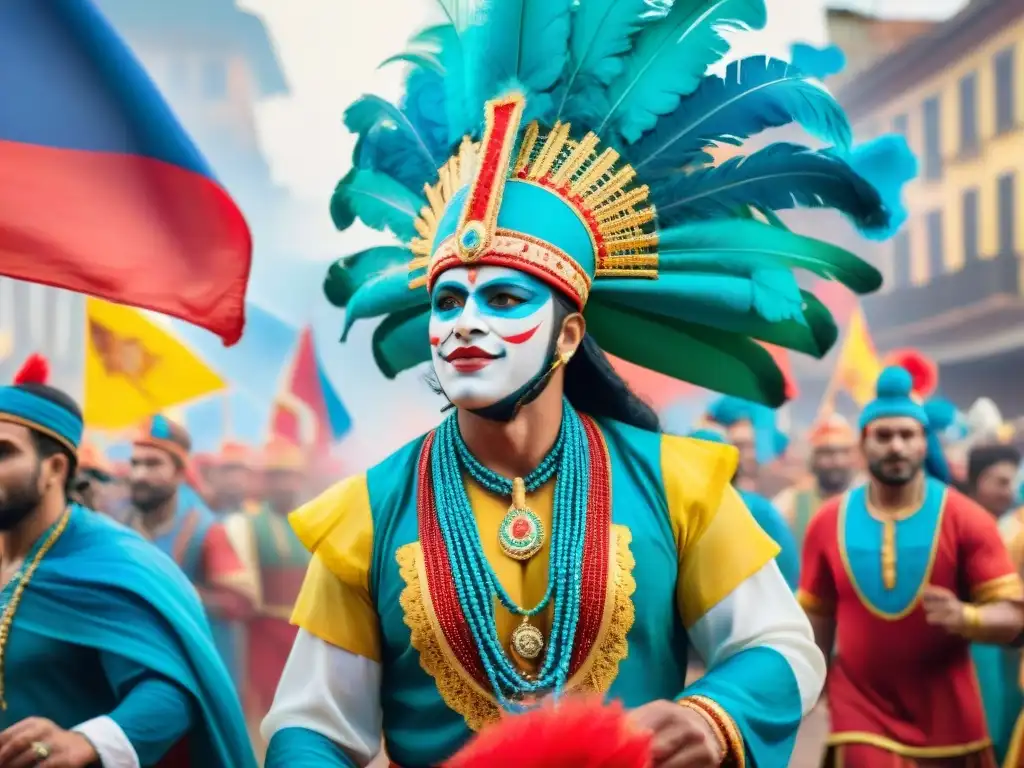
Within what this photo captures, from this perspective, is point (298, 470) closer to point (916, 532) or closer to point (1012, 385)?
point (916, 532)

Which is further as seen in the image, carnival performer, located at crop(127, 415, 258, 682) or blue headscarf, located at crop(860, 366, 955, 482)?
carnival performer, located at crop(127, 415, 258, 682)

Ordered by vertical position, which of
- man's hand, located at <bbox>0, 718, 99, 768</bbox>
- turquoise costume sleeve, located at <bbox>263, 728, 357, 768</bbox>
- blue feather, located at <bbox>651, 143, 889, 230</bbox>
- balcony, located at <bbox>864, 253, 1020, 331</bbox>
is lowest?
man's hand, located at <bbox>0, 718, 99, 768</bbox>

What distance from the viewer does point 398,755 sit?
10.4 feet

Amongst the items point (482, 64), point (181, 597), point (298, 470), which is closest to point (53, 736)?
point (181, 597)

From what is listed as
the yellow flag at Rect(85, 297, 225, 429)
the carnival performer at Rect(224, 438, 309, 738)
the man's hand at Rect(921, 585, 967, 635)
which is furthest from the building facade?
the yellow flag at Rect(85, 297, 225, 429)

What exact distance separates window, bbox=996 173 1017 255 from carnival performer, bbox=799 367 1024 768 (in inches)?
421

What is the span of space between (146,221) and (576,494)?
6.33 ft

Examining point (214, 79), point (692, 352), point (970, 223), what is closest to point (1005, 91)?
point (970, 223)

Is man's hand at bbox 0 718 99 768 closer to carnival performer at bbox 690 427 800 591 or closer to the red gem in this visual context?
the red gem

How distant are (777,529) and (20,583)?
12.1 ft

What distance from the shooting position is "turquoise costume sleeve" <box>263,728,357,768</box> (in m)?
2.98

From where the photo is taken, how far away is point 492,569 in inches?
122

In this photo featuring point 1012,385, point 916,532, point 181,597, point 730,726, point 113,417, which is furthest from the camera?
point 1012,385

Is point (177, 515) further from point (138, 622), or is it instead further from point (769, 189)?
point (769, 189)
